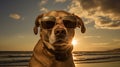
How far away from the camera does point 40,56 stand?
323cm

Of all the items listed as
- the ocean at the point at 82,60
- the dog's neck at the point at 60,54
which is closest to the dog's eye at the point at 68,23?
the dog's neck at the point at 60,54

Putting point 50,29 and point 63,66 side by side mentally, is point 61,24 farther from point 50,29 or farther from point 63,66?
point 63,66

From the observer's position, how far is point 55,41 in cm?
304

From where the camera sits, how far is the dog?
10.0 ft

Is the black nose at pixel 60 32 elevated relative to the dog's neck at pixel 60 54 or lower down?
elevated

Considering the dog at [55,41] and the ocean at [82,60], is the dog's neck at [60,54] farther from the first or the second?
the ocean at [82,60]

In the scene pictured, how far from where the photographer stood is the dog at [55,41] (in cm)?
306

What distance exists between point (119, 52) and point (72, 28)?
1302 centimetres

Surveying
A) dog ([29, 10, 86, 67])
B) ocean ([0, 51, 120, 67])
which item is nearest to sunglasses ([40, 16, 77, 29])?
dog ([29, 10, 86, 67])

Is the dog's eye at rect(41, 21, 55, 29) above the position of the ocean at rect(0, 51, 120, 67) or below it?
above

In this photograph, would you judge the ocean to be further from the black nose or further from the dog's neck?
the black nose

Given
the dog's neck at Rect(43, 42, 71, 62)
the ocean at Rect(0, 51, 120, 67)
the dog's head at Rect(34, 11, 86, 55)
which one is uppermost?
the dog's head at Rect(34, 11, 86, 55)

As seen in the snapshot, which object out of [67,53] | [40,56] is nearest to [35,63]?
[40,56]

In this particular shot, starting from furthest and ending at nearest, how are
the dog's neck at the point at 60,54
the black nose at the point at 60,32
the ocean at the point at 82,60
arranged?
the ocean at the point at 82,60, the dog's neck at the point at 60,54, the black nose at the point at 60,32
